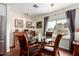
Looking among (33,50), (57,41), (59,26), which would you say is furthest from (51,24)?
(33,50)

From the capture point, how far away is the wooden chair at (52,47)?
1576 mm

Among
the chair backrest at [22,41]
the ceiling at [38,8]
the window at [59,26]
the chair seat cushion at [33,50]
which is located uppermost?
the ceiling at [38,8]

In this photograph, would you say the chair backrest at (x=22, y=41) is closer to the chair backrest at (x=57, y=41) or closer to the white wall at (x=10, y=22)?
the white wall at (x=10, y=22)

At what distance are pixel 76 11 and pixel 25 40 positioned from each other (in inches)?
39.1

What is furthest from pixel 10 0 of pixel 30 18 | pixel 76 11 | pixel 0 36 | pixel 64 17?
pixel 76 11

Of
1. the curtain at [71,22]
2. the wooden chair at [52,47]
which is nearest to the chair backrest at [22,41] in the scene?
the wooden chair at [52,47]

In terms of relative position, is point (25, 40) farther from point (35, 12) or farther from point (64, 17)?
point (64, 17)

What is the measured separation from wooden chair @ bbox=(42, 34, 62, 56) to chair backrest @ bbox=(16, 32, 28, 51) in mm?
339

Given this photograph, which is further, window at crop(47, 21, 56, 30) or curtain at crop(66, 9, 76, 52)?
window at crop(47, 21, 56, 30)

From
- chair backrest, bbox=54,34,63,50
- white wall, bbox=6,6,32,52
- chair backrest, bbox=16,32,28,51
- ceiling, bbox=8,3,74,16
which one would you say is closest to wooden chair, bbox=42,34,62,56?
chair backrest, bbox=54,34,63,50

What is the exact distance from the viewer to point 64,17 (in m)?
1.55

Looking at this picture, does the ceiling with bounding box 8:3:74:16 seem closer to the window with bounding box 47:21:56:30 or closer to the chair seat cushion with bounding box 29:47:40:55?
the window with bounding box 47:21:56:30

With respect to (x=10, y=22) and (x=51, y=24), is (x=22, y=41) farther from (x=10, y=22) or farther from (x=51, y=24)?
(x=51, y=24)

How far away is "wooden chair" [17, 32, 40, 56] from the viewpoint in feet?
5.25
